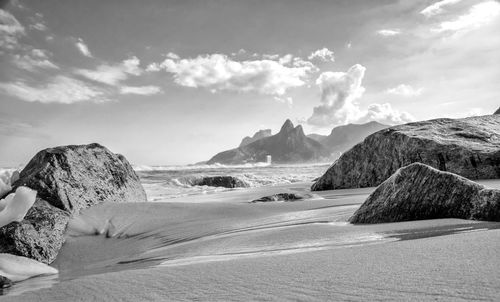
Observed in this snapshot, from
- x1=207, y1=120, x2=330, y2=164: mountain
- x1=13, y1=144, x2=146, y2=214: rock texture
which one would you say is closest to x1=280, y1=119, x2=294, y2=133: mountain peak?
x1=207, y1=120, x2=330, y2=164: mountain

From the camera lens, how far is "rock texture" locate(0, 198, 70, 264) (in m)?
3.19

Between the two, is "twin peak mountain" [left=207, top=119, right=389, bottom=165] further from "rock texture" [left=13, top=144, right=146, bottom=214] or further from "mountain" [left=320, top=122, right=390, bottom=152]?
"rock texture" [left=13, top=144, right=146, bottom=214]

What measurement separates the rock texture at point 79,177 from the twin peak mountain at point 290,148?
3675 inches

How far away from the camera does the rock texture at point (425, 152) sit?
7594 mm

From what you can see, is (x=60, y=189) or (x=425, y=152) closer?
(x=60, y=189)

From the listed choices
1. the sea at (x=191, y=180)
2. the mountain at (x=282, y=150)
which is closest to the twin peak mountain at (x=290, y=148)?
the mountain at (x=282, y=150)

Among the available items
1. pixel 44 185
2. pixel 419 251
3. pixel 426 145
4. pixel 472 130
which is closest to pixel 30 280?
pixel 44 185

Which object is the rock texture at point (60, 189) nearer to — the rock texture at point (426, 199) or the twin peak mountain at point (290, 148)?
the rock texture at point (426, 199)

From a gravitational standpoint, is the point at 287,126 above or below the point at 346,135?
above

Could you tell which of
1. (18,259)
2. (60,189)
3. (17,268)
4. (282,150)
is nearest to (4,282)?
(17,268)

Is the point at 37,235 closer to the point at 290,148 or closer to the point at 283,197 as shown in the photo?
the point at 283,197

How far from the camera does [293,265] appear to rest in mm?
1838

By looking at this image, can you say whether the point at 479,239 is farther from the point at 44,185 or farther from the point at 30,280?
the point at 44,185

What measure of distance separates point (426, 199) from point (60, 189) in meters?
3.91
